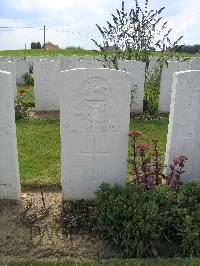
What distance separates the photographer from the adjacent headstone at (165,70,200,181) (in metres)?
4.59

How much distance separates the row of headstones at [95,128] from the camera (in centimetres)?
445

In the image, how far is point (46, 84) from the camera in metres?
10.1

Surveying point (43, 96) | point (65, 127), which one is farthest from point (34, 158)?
point (43, 96)

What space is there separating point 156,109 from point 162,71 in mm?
1045

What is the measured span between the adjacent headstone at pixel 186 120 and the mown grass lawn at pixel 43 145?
1.90m

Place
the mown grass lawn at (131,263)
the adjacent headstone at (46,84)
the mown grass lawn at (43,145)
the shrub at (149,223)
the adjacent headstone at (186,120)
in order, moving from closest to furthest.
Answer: the mown grass lawn at (131,263) < the shrub at (149,223) < the adjacent headstone at (186,120) < the mown grass lawn at (43,145) < the adjacent headstone at (46,84)

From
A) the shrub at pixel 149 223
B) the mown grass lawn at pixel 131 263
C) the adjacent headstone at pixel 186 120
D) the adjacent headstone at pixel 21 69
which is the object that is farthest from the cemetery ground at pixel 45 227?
the adjacent headstone at pixel 21 69

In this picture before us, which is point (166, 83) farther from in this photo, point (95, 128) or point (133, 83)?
point (95, 128)

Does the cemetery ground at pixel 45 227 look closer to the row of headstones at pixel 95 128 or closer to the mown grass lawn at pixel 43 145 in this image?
the mown grass lawn at pixel 43 145

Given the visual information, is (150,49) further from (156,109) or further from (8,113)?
(8,113)

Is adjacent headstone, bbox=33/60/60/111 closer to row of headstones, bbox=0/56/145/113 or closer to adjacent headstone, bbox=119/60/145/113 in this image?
row of headstones, bbox=0/56/145/113

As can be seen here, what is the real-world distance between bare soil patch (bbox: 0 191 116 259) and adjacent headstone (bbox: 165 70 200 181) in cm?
161

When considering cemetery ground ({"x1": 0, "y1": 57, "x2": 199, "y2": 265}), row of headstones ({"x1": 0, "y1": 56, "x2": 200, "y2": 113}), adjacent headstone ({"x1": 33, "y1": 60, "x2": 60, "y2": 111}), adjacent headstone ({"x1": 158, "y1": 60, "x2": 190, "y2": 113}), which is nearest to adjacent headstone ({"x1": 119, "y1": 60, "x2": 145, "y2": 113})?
row of headstones ({"x1": 0, "y1": 56, "x2": 200, "y2": 113})

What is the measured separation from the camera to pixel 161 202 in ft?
13.6
